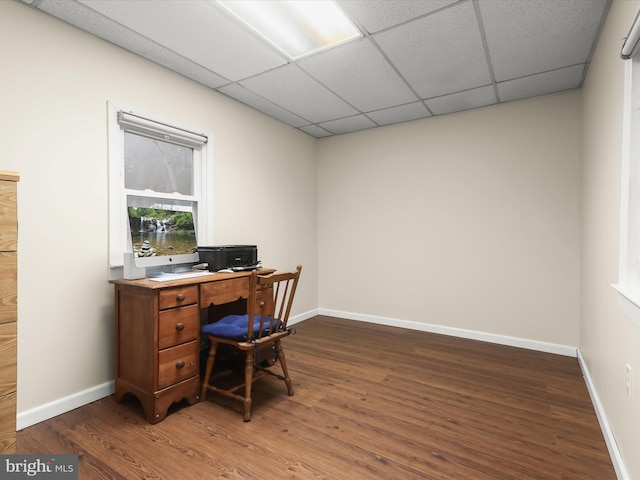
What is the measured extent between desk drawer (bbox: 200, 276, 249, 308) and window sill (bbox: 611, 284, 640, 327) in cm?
222

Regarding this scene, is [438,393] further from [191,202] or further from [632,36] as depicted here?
[191,202]

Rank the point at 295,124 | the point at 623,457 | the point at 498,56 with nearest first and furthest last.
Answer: the point at 623,457, the point at 498,56, the point at 295,124

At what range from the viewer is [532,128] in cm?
325

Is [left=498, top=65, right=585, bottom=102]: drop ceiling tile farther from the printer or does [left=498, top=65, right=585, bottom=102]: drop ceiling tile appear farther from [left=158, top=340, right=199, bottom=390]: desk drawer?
[left=158, top=340, right=199, bottom=390]: desk drawer

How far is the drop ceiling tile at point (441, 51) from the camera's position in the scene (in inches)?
83.9

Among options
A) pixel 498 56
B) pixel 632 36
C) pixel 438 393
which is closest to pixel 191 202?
pixel 438 393

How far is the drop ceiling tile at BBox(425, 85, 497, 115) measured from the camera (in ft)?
10.3

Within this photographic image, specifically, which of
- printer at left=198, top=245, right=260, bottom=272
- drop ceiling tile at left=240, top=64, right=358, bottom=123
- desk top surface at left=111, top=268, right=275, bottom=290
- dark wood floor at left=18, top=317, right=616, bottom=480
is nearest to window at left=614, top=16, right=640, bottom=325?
dark wood floor at left=18, top=317, right=616, bottom=480

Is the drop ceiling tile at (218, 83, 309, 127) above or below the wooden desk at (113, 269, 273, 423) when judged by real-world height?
above

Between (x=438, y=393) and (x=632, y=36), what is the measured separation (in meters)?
2.27

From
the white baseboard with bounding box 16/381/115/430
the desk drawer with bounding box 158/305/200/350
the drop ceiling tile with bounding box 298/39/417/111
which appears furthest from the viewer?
the drop ceiling tile with bounding box 298/39/417/111

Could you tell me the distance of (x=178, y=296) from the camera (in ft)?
6.86

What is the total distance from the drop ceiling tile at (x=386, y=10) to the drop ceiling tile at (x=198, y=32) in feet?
2.33

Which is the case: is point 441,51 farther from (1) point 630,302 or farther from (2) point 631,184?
(1) point 630,302
